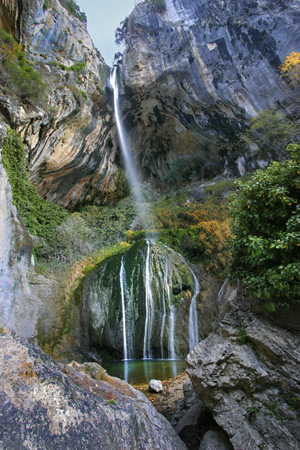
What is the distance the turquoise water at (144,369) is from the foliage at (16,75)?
1029cm

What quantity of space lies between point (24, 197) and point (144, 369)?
24.9 feet

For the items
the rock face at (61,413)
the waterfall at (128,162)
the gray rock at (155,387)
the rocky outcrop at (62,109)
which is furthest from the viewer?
the waterfall at (128,162)

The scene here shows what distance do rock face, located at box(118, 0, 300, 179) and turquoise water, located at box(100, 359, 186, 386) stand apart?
47.5ft

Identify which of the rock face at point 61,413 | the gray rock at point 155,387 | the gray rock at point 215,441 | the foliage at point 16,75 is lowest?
the gray rock at point 155,387

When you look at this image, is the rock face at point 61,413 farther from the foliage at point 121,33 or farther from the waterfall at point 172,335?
the foliage at point 121,33

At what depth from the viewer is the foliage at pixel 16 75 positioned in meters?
8.60

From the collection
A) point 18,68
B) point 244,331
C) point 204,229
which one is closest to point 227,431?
point 244,331

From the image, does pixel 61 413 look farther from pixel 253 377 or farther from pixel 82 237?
pixel 82 237

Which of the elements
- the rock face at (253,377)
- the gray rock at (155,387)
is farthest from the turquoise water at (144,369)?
the rock face at (253,377)

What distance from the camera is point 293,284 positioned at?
3213 mm

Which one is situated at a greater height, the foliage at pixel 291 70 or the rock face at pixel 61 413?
the foliage at pixel 291 70

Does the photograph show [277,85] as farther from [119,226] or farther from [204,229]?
[119,226]

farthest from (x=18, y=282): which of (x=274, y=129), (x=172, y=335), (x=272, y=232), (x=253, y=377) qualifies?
(x=274, y=129)

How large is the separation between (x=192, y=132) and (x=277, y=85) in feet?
20.6
